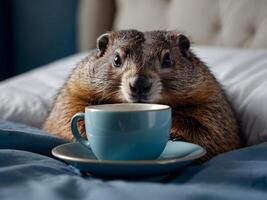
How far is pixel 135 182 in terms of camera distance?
0.96 meters

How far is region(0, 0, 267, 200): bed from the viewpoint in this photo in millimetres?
910

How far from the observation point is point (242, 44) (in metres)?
2.22

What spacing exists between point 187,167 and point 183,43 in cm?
54

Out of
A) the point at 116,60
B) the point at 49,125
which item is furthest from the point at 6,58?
the point at 116,60

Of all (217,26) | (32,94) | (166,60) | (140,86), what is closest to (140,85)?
(140,86)

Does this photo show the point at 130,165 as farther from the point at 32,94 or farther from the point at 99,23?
the point at 99,23

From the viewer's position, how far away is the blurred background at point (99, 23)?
86.5 inches

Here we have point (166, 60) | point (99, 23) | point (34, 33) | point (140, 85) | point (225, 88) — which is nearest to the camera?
point (140, 85)

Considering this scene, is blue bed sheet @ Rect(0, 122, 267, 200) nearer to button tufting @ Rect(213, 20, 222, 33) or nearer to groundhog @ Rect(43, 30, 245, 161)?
groundhog @ Rect(43, 30, 245, 161)

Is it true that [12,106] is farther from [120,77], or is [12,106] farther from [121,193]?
[121,193]

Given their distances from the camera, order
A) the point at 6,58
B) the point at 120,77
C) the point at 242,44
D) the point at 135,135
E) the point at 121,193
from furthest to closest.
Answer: the point at 6,58, the point at 242,44, the point at 120,77, the point at 135,135, the point at 121,193

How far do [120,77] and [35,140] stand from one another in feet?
0.96

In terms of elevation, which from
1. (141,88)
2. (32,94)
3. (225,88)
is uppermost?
(141,88)

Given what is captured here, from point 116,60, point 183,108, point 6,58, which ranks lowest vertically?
point 6,58
